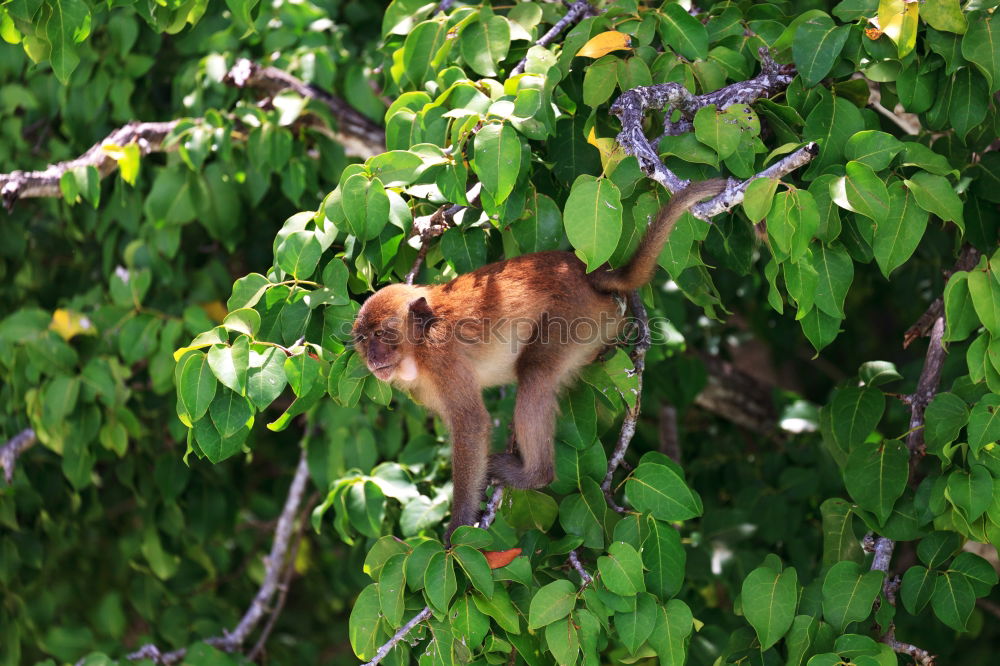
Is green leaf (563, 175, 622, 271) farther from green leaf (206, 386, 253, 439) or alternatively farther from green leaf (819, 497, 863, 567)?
green leaf (819, 497, 863, 567)

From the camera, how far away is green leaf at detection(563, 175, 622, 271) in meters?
2.90

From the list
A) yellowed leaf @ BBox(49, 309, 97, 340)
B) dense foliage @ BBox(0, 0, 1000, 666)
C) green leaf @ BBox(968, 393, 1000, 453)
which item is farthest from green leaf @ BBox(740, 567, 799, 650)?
yellowed leaf @ BBox(49, 309, 97, 340)

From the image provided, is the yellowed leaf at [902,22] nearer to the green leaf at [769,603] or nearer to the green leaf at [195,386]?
the green leaf at [769,603]

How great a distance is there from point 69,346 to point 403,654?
2.41m

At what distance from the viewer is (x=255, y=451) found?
21.5 feet

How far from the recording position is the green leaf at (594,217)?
2904mm

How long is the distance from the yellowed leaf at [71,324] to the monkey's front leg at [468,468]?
7.23ft

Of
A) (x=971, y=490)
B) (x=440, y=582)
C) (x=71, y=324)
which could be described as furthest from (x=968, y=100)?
(x=71, y=324)

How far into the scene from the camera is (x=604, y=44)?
10.7 feet

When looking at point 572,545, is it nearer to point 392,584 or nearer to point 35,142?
point 392,584

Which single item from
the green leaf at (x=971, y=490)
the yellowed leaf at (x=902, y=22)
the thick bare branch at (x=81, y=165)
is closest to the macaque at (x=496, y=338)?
the yellowed leaf at (x=902, y=22)

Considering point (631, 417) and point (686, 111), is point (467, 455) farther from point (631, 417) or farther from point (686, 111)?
point (686, 111)

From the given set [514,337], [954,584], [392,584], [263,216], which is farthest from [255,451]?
[954,584]

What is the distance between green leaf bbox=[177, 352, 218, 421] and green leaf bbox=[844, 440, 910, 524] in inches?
81.7
